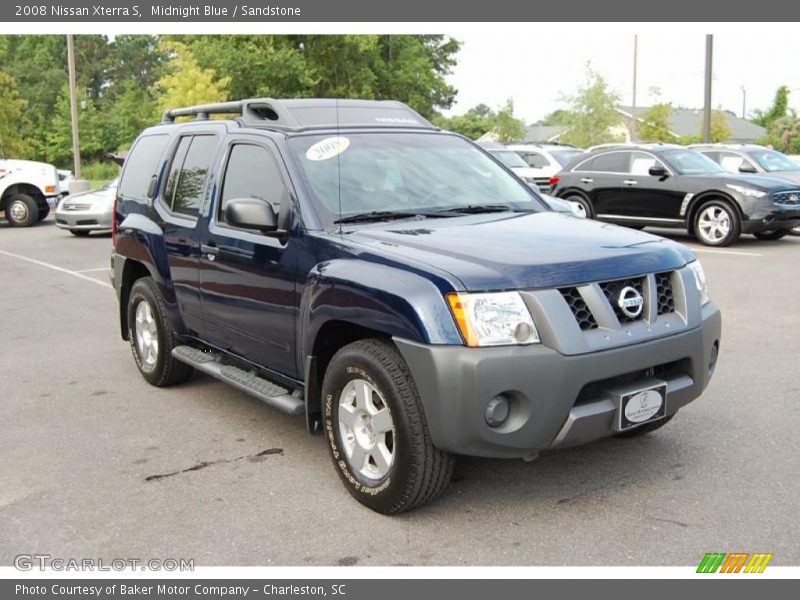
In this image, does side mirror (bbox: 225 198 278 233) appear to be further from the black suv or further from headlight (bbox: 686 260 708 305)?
the black suv

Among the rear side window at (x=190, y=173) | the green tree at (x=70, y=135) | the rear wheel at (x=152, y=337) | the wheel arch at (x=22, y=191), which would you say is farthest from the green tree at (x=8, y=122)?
the rear side window at (x=190, y=173)

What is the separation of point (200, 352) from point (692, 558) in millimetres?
3439

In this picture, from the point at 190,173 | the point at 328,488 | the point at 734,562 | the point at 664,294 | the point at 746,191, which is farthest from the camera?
the point at 746,191

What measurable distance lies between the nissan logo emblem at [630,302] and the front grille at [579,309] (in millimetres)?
186

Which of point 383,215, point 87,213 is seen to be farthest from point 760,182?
point 87,213

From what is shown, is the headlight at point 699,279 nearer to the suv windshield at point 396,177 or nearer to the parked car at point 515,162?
the suv windshield at point 396,177

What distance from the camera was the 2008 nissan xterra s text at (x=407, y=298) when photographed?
11.9ft

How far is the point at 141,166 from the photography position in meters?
6.63

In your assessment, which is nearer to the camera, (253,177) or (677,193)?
(253,177)

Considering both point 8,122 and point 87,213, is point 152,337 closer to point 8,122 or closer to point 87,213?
point 87,213

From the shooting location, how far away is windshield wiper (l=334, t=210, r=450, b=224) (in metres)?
4.59

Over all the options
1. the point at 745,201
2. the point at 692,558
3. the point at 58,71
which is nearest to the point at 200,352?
the point at 692,558

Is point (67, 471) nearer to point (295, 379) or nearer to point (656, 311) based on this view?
point (295, 379)
